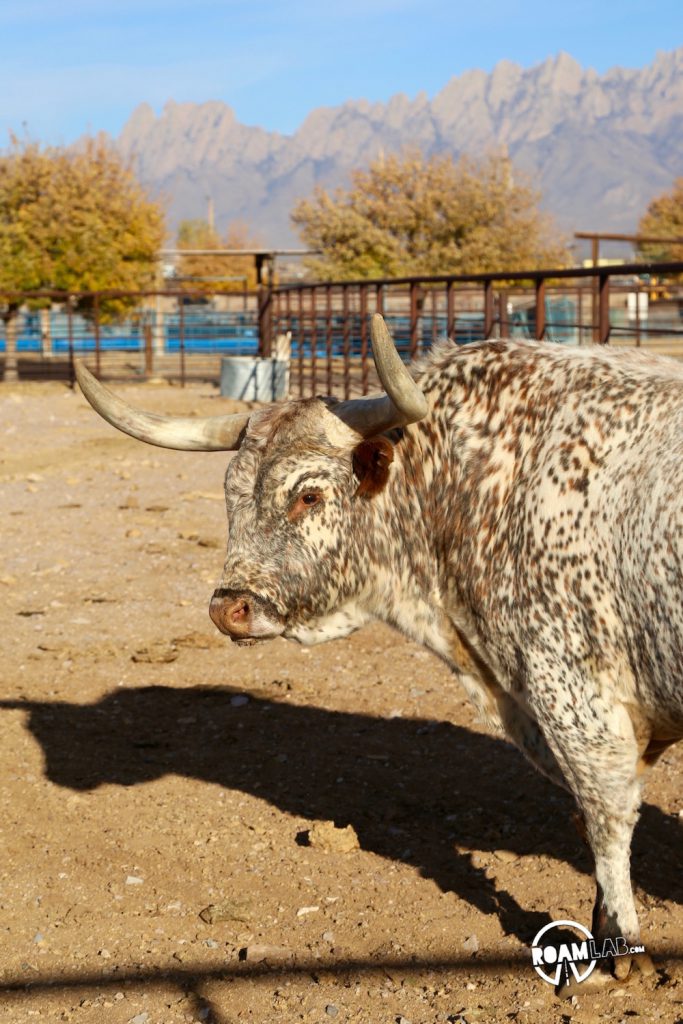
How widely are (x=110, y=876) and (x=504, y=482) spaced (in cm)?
171

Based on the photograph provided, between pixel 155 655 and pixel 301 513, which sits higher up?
pixel 301 513

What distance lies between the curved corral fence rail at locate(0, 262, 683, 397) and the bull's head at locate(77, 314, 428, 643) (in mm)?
4037

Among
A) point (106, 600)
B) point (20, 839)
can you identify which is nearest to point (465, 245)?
point (106, 600)

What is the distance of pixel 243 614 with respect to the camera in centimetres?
317

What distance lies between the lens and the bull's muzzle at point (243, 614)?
3150 mm

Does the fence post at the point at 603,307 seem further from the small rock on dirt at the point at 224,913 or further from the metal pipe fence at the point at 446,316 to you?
the small rock on dirt at the point at 224,913

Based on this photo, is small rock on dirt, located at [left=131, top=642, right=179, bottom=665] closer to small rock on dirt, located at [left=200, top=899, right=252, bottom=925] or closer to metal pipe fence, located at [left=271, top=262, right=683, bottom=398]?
metal pipe fence, located at [left=271, top=262, right=683, bottom=398]

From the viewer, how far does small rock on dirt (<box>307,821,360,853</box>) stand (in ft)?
12.5

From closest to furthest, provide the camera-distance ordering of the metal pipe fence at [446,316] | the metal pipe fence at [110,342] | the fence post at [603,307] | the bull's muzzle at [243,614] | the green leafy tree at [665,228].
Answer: the bull's muzzle at [243,614]
the fence post at [603,307]
the metal pipe fence at [446,316]
the metal pipe fence at [110,342]
the green leafy tree at [665,228]

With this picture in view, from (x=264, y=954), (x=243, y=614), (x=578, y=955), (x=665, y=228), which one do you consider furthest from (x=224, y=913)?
(x=665, y=228)

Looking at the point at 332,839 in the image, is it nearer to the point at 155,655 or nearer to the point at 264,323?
the point at 155,655

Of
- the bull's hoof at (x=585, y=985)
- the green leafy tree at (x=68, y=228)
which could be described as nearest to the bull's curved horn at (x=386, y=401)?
the bull's hoof at (x=585, y=985)

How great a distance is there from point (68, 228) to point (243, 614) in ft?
83.3

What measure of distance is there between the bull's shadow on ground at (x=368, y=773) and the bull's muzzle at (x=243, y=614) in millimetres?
1035
